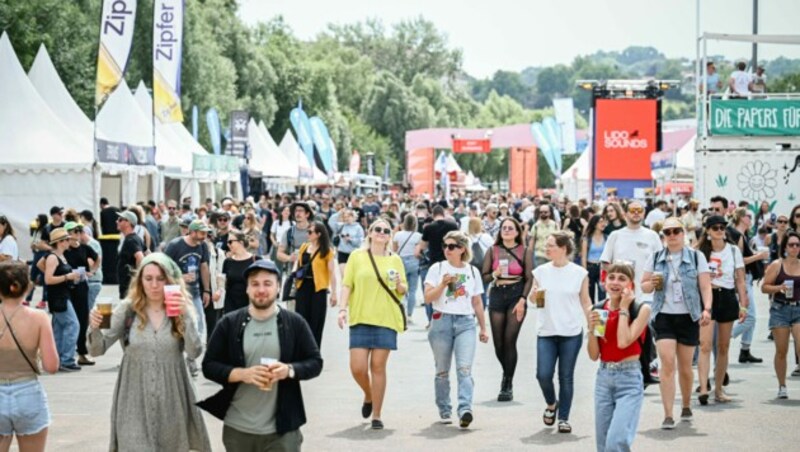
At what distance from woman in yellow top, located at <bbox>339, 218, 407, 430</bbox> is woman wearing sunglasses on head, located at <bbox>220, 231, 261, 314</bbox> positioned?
2.37 m

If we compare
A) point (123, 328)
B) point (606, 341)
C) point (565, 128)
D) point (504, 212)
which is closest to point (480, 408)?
point (606, 341)

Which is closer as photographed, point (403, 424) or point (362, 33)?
point (403, 424)

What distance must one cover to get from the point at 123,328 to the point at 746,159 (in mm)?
26110

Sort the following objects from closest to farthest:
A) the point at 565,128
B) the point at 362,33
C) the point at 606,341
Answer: the point at 606,341, the point at 565,128, the point at 362,33

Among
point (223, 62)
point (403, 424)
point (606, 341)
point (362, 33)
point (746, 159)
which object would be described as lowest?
point (403, 424)

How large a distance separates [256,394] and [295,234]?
9.98 m

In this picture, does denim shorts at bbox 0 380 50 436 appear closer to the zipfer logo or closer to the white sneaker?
the white sneaker

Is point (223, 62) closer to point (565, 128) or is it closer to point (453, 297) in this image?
point (565, 128)

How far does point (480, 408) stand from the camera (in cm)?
1130

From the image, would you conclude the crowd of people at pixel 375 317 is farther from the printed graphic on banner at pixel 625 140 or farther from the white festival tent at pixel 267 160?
the white festival tent at pixel 267 160

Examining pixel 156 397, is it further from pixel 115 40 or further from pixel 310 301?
pixel 115 40

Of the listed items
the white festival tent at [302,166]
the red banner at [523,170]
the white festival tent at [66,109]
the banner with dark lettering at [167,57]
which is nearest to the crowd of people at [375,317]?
the banner with dark lettering at [167,57]

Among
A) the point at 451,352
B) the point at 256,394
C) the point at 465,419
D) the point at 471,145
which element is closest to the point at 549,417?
the point at 465,419

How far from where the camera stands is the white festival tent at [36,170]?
89.6 feet
